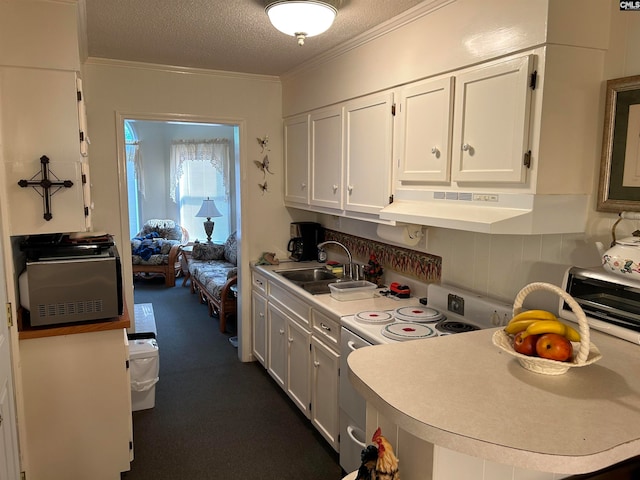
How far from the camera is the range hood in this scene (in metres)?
1.70

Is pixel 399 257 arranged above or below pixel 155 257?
above

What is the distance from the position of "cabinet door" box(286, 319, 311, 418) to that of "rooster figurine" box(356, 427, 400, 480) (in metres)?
1.72

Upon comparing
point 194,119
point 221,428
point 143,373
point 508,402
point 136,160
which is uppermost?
point 194,119

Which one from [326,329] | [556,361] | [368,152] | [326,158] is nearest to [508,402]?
[556,361]

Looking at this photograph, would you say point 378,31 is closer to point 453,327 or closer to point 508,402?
point 453,327

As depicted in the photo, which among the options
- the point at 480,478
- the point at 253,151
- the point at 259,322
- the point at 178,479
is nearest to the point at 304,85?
the point at 253,151

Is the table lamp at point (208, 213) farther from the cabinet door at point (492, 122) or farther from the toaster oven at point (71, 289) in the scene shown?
the cabinet door at point (492, 122)

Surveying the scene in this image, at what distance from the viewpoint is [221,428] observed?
3094 millimetres

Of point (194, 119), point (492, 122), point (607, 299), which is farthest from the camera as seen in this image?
point (194, 119)

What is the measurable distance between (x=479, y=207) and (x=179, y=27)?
1935 millimetres

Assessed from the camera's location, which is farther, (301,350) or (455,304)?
(301,350)

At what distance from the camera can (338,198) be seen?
3.12 metres

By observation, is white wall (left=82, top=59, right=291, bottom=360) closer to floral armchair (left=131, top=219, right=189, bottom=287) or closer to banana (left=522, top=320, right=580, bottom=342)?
banana (left=522, top=320, right=580, bottom=342)

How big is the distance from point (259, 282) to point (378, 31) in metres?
2.12
